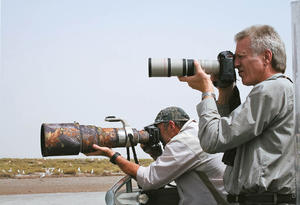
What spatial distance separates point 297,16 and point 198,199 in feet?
5.74

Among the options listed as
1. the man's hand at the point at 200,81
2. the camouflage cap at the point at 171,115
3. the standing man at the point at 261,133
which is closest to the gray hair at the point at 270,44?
the standing man at the point at 261,133

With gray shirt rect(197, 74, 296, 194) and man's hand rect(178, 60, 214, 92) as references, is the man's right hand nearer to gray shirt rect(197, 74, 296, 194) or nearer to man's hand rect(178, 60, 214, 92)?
man's hand rect(178, 60, 214, 92)

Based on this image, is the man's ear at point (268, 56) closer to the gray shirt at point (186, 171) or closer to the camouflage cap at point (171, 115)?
the gray shirt at point (186, 171)

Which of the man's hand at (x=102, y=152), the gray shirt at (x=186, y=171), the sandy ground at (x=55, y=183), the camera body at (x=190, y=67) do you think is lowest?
the sandy ground at (x=55, y=183)

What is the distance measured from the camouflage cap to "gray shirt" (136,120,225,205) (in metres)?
0.35

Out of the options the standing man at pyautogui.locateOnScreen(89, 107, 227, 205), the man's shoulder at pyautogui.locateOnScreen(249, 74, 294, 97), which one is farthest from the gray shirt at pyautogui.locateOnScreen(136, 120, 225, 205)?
the man's shoulder at pyautogui.locateOnScreen(249, 74, 294, 97)

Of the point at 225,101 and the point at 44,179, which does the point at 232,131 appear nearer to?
the point at 225,101

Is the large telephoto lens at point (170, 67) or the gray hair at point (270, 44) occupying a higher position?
the gray hair at point (270, 44)

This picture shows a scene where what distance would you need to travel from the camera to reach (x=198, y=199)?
2.35 m

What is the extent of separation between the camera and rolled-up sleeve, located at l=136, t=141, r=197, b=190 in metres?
2.36

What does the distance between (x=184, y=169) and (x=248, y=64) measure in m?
0.90

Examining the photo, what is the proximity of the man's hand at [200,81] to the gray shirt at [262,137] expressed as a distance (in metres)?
0.21

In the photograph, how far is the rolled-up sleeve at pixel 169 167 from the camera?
2.36 m

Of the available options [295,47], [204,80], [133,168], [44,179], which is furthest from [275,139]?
[44,179]
